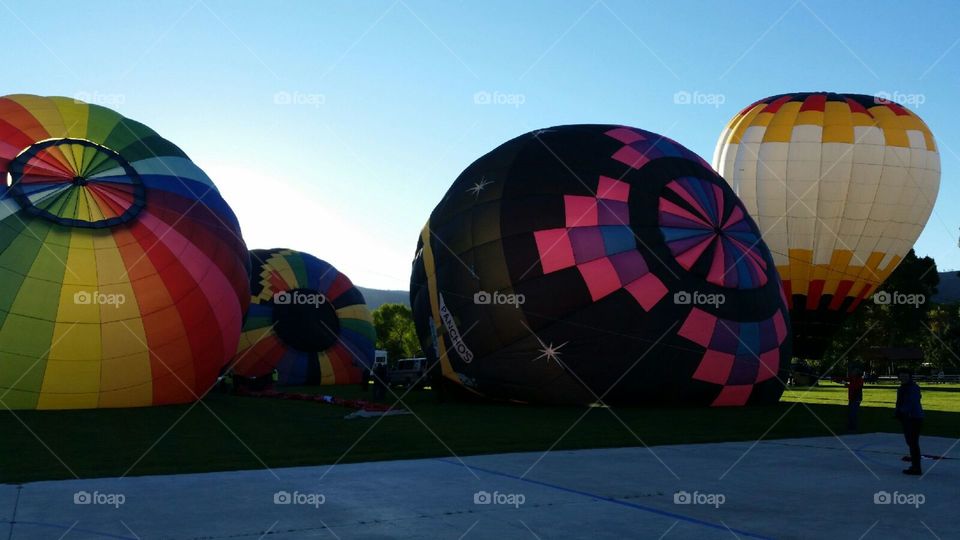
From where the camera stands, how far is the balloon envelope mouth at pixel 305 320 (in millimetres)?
27906

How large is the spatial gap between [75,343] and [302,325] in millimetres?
13816

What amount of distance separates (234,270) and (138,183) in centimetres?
243

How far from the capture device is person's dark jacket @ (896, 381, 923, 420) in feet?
29.1

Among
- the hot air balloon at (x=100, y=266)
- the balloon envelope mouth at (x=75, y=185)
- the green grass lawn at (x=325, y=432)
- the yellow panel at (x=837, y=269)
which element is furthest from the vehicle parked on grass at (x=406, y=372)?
the balloon envelope mouth at (x=75, y=185)

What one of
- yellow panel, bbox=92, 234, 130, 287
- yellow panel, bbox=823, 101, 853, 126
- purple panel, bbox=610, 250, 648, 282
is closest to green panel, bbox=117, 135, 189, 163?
yellow panel, bbox=92, 234, 130, 287

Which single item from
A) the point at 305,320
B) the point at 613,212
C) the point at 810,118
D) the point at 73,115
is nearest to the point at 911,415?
the point at 613,212

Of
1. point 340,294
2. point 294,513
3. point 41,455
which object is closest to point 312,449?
point 41,455

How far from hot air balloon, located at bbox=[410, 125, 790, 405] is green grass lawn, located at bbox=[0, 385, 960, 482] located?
0.77m

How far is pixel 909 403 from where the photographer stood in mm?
8984

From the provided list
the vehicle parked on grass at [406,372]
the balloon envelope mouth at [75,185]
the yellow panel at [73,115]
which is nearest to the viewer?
the balloon envelope mouth at [75,185]

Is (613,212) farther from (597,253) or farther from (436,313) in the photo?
(436,313)

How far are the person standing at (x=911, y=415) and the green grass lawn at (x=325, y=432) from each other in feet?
8.92

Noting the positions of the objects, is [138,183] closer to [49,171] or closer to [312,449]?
[49,171]

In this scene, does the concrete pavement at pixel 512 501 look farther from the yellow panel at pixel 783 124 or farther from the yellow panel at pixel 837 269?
the yellow panel at pixel 837 269
